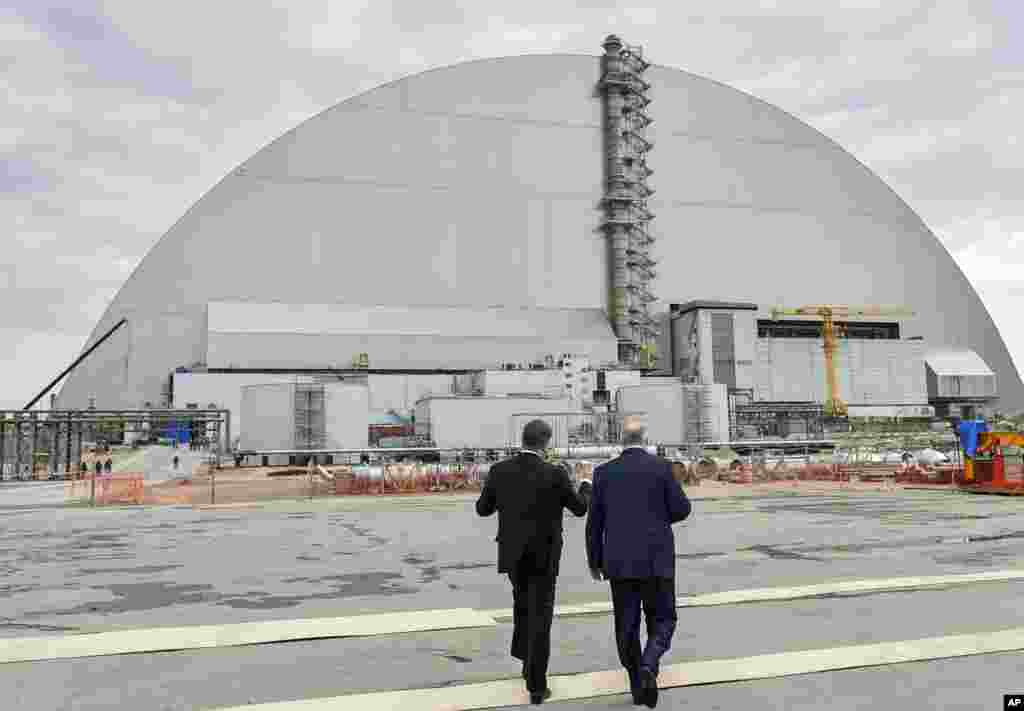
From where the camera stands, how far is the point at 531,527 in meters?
6.17

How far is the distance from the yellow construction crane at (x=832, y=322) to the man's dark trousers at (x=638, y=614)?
66761 mm

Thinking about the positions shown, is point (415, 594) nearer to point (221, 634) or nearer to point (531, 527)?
point (221, 634)

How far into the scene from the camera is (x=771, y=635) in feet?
24.9

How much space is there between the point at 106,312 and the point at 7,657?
66.0 metres

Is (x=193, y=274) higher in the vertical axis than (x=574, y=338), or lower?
higher

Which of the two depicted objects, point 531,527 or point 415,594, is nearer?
point 531,527

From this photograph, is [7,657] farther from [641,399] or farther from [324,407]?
[641,399]

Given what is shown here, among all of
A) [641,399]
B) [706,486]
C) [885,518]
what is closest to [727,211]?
[641,399]

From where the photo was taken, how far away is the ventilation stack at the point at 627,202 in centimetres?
7000

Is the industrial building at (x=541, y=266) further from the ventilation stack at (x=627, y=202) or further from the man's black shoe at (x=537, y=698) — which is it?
the man's black shoe at (x=537, y=698)

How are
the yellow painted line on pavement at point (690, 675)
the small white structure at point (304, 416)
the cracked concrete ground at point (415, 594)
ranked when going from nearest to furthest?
1. the yellow painted line on pavement at point (690, 675)
2. the cracked concrete ground at point (415, 594)
3. the small white structure at point (304, 416)

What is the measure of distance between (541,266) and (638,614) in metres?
64.3

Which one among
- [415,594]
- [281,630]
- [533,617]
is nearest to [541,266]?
[415,594]

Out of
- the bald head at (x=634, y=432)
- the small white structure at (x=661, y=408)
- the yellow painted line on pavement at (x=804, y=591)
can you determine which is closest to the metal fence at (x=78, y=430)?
the small white structure at (x=661, y=408)
